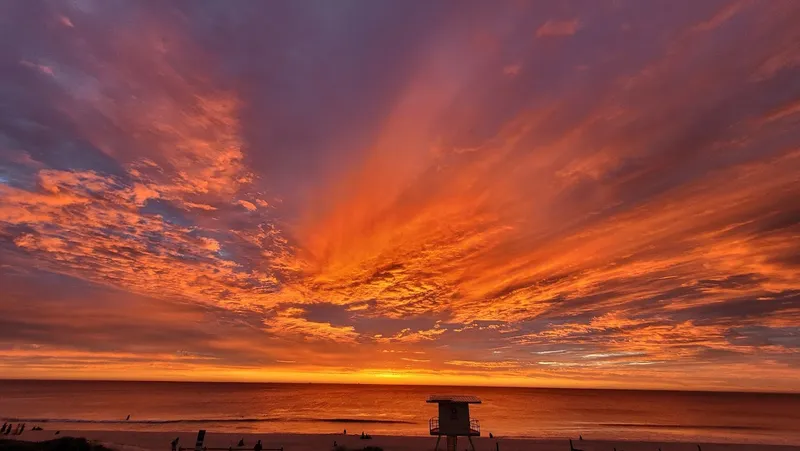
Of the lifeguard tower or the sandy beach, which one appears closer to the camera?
the lifeguard tower

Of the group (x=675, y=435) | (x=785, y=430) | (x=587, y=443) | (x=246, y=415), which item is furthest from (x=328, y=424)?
(x=785, y=430)

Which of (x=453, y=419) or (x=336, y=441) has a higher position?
(x=453, y=419)

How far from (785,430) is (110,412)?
16031 cm

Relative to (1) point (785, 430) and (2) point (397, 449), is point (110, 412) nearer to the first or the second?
(2) point (397, 449)

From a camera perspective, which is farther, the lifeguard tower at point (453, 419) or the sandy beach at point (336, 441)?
the sandy beach at point (336, 441)

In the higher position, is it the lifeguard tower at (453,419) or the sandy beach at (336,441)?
the lifeguard tower at (453,419)

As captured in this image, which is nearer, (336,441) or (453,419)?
(453,419)

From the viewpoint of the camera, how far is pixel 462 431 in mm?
36219

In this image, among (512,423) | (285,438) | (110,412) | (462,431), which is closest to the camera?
(462,431)

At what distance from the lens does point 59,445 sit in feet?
110

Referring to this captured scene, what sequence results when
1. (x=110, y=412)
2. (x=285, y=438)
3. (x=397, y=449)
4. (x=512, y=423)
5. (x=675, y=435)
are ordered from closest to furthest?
(x=397, y=449) < (x=285, y=438) < (x=675, y=435) < (x=512, y=423) < (x=110, y=412)

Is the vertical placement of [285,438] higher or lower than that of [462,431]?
lower

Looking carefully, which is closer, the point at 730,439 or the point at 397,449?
the point at 397,449

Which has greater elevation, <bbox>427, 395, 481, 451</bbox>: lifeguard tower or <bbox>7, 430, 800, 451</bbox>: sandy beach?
<bbox>427, 395, 481, 451</bbox>: lifeguard tower
